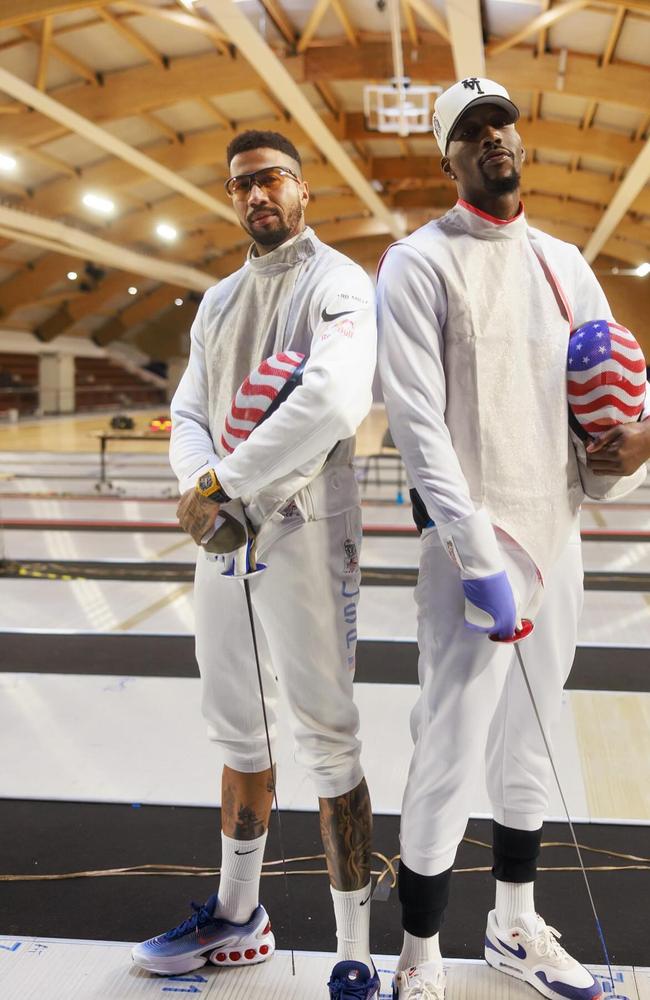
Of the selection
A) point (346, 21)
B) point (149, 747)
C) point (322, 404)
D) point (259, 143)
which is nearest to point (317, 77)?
point (346, 21)

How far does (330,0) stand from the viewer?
10.7 metres

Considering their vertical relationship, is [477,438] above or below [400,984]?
above

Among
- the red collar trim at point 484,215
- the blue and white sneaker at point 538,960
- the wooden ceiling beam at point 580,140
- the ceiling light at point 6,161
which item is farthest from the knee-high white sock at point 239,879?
the wooden ceiling beam at point 580,140

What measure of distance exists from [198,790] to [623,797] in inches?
50.8

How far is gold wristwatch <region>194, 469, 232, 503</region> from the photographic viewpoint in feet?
Result: 6.20

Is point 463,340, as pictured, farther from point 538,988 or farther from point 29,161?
point 29,161

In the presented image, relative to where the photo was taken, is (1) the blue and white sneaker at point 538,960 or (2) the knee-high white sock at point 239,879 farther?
(2) the knee-high white sock at point 239,879

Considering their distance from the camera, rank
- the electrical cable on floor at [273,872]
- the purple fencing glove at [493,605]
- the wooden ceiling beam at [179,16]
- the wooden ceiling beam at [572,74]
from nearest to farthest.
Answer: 1. the purple fencing glove at [493,605]
2. the electrical cable on floor at [273,872]
3. the wooden ceiling beam at [179,16]
4. the wooden ceiling beam at [572,74]

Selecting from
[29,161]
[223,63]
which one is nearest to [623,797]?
[223,63]

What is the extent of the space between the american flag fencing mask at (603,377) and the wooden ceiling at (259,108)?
24.4 ft

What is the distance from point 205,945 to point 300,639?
2.41ft

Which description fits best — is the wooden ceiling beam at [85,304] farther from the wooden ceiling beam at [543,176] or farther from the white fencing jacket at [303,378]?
the white fencing jacket at [303,378]

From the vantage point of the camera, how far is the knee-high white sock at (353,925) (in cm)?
198

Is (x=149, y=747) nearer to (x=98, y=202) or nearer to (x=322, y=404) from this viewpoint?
(x=322, y=404)
